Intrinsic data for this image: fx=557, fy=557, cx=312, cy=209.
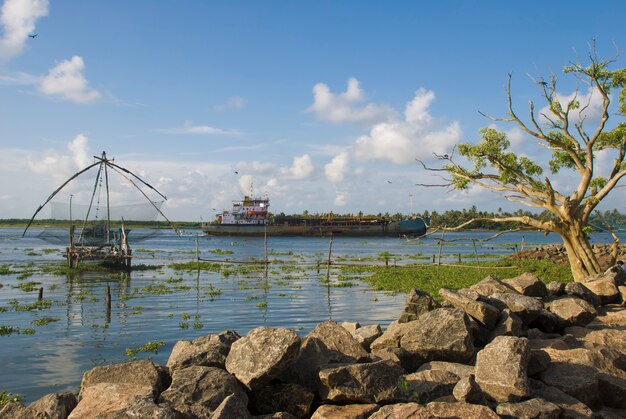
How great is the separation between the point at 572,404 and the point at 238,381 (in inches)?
173

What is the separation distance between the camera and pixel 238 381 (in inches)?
284

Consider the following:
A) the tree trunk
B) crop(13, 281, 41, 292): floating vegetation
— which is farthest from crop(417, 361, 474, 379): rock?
crop(13, 281, 41, 292): floating vegetation

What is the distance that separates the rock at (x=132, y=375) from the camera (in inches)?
297

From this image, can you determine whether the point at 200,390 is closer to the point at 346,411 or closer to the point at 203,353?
the point at 203,353

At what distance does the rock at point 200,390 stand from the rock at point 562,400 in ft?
13.3

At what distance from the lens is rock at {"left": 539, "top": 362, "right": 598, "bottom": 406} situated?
786 cm

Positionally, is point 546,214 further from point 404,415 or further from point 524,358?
point 404,415

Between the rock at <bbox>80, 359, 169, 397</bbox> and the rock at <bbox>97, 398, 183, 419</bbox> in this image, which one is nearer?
the rock at <bbox>97, 398, 183, 419</bbox>

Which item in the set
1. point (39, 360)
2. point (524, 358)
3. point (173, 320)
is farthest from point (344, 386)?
point (173, 320)

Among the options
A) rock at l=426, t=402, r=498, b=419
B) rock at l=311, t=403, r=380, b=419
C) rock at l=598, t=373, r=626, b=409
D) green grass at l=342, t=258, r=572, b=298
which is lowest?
green grass at l=342, t=258, r=572, b=298

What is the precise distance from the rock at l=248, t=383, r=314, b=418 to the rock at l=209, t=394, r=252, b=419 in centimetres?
70

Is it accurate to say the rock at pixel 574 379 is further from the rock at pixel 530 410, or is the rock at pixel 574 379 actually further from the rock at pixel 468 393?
the rock at pixel 468 393

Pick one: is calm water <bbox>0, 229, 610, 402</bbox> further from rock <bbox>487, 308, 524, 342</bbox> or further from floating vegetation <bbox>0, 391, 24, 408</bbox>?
rock <bbox>487, 308, 524, 342</bbox>

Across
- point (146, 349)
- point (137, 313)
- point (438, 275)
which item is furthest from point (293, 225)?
point (146, 349)
